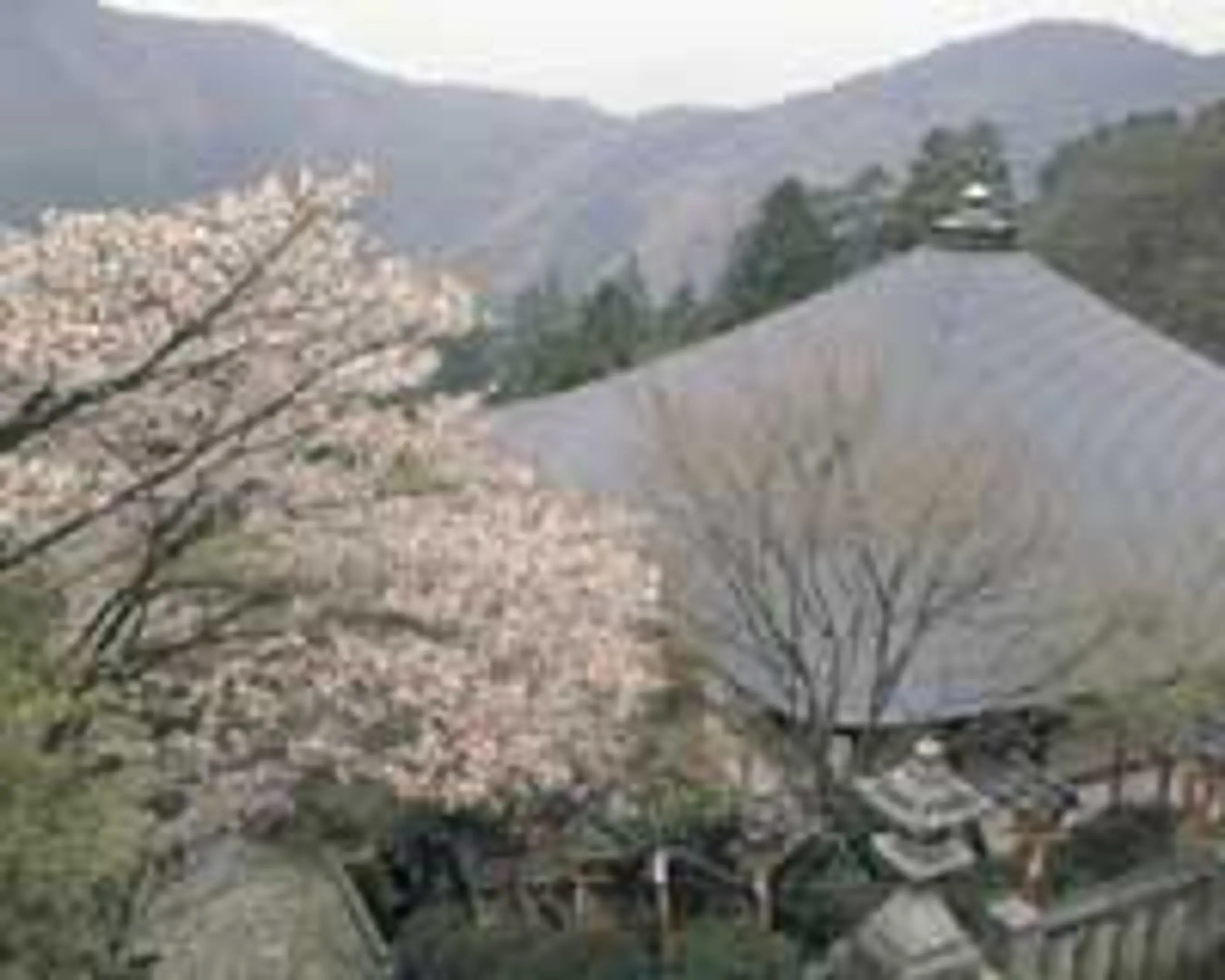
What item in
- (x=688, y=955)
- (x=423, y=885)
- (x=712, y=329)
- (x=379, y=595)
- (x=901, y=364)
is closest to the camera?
(x=379, y=595)

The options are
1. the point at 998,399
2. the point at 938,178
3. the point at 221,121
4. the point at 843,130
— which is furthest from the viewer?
the point at 221,121

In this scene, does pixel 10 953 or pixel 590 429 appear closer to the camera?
pixel 10 953

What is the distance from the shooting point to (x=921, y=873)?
330 inches

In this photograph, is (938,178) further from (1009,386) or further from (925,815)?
(925,815)

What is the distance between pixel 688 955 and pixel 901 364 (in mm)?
10047

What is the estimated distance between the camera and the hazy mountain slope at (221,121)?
12469 centimetres

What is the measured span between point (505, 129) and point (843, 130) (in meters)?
36.0

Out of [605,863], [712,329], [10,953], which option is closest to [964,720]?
[605,863]

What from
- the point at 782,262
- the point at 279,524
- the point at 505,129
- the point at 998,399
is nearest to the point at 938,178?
the point at 782,262

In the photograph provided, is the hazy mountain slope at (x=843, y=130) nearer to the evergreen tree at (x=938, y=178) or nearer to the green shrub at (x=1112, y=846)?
the evergreen tree at (x=938, y=178)

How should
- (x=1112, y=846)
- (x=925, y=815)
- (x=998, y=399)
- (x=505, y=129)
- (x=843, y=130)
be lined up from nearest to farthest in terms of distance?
(x=925, y=815) → (x=1112, y=846) → (x=998, y=399) → (x=843, y=130) → (x=505, y=129)

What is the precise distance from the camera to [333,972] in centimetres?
1473

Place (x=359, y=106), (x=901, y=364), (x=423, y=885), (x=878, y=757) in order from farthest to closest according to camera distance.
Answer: (x=359, y=106) < (x=901, y=364) < (x=878, y=757) < (x=423, y=885)

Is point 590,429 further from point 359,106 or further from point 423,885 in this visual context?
point 359,106
